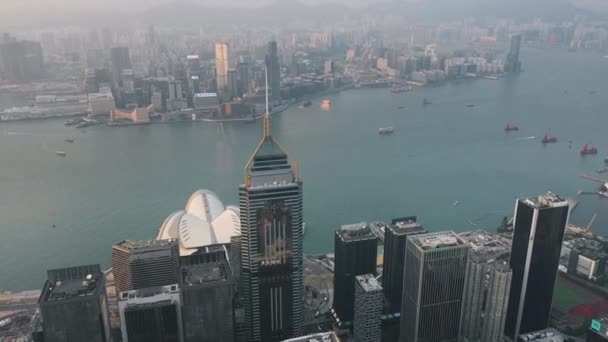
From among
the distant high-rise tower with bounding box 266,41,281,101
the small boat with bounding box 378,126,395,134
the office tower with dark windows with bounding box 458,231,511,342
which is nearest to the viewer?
the office tower with dark windows with bounding box 458,231,511,342

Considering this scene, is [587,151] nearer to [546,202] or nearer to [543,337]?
[546,202]

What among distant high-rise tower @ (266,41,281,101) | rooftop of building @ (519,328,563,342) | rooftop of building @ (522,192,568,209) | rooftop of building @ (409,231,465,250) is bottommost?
rooftop of building @ (519,328,563,342)

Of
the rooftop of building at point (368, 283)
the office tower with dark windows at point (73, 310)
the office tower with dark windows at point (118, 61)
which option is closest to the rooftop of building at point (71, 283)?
the office tower with dark windows at point (73, 310)

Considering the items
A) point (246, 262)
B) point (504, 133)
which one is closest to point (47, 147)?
point (246, 262)

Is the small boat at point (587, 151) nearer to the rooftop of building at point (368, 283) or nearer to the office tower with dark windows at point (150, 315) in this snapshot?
the rooftop of building at point (368, 283)

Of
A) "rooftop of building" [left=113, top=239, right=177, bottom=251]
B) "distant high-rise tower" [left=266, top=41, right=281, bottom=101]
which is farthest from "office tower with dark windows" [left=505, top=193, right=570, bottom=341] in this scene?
"distant high-rise tower" [left=266, top=41, right=281, bottom=101]

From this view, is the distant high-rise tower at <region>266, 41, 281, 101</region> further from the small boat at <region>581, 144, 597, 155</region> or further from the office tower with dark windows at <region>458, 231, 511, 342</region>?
the office tower with dark windows at <region>458, 231, 511, 342</region>

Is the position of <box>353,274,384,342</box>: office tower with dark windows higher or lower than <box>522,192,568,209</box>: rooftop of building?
lower

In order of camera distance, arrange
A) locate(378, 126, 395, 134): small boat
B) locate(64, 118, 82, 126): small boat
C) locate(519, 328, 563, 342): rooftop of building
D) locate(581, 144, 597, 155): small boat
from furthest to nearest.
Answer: locate(64, 118, 82, 126): small boat
locate(378, 126, 395, 134): small boat
locate(581, 144, 597, 155): small boat
locate(519, 328, 563, 342): rooftop of building
